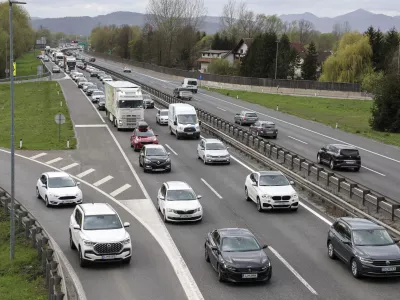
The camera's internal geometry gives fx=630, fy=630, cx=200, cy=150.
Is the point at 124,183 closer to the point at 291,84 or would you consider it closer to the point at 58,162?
the point at 58,162

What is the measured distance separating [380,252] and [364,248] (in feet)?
1.63

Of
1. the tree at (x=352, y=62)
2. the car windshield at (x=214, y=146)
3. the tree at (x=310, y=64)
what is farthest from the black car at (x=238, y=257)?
the tree at (x=310, y=64)

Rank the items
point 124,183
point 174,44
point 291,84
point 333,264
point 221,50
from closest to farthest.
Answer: point 333,264 → point 124,183 → point 291,84 → point 174,44 → point 221,50

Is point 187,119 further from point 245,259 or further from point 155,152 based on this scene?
point 245,259

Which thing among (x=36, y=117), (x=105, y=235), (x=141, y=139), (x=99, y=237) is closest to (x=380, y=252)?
(x=105, y=235)

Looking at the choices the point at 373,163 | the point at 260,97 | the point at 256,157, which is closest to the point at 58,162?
the point at 256,157

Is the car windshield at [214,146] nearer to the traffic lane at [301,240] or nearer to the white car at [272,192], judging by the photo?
the traffic lane at [301,240]

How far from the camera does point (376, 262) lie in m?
18.3

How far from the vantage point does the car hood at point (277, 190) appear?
27.5m

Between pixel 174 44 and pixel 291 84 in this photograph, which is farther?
pixel 174 44

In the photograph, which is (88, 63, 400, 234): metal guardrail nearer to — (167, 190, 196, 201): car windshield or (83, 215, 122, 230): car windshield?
(167, 190, 196, 201): car windshield

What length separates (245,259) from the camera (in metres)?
18.3

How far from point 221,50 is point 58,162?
485 ft

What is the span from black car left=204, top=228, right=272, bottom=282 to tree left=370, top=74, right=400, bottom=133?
44.6m
